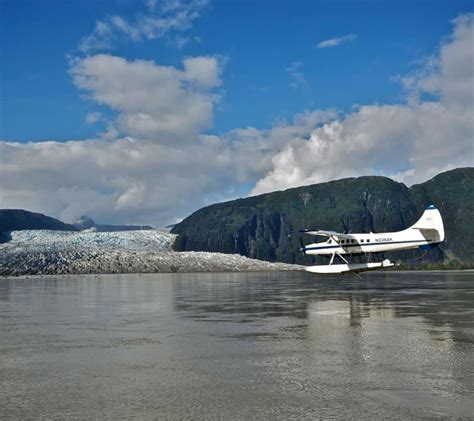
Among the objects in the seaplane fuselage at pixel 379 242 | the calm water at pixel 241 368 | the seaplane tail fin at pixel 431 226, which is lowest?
the calm water at pixel 241 368

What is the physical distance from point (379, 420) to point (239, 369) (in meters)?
4.83

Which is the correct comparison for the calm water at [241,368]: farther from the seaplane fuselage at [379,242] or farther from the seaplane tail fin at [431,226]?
the seaplane tail fin at [431,226]

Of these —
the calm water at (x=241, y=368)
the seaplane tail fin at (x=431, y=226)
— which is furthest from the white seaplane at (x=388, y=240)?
the calm water at (x=241, y=368)

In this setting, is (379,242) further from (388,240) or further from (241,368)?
(241,368)

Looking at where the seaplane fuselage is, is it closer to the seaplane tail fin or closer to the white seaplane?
the white seaplane

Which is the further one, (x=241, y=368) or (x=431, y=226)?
(x=431, y=226)

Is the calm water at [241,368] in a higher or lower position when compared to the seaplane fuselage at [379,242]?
lower

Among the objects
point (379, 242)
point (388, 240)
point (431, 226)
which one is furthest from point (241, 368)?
point (431, 226)

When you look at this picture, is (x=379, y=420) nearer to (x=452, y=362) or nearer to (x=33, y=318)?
(x=452, y=362)

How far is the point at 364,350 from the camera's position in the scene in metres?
15.1

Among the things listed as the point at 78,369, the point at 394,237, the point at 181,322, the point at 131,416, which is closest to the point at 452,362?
the point at 131,416

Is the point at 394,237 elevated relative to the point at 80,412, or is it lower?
elevated

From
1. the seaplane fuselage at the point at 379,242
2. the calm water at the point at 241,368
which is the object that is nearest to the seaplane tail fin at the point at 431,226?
the seaplane fuselage at the point at 379,242

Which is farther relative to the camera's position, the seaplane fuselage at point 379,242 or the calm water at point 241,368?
the seaplane fuselage at point 379,242
